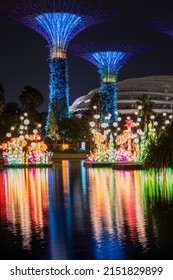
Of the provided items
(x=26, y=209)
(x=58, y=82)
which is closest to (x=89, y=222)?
(x=26, y=209)

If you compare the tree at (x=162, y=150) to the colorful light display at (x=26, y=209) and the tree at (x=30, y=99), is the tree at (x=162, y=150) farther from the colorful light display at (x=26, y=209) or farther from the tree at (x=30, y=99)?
the tree at (x=30, y=99)

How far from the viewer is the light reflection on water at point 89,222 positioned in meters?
11.5

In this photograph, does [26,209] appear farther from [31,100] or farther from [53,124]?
[31,100]

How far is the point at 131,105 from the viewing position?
12494cm

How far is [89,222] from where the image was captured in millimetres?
14938

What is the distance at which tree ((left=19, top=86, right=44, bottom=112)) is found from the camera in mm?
78125

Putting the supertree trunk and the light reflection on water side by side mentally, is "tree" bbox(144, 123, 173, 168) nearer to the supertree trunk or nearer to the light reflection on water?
the light reflection on water

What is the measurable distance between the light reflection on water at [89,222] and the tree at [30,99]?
5409 centimetres

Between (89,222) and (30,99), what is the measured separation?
63.8m

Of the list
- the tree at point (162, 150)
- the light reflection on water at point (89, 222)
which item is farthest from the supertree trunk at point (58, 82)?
the light reflection on water at point (89, 222)

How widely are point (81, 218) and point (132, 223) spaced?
1.60 metres

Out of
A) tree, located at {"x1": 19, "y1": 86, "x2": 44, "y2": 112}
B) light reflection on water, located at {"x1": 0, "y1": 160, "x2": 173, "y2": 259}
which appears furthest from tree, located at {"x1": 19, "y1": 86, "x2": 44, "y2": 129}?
light reflection on water, located at {"x1": 0, "y1": 160, "x2": 173, "y2": 259}

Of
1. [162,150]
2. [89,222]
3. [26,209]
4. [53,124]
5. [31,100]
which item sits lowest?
[89,222]

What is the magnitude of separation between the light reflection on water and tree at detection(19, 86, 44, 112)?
177 feet
